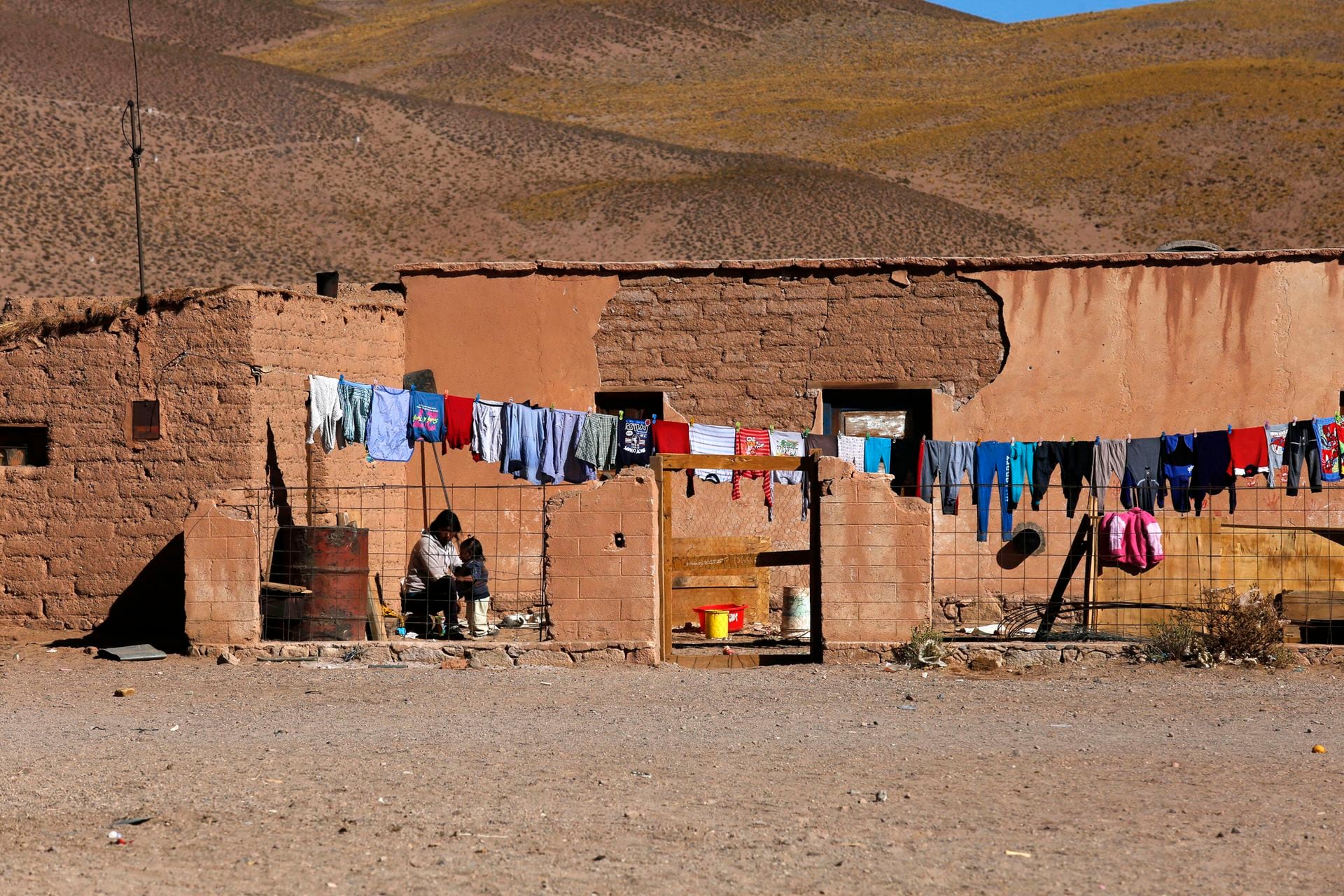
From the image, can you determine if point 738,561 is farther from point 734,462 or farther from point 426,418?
point 426,418

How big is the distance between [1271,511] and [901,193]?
1790 inches

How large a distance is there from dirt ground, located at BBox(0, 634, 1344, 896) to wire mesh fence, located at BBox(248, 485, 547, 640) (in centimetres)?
117

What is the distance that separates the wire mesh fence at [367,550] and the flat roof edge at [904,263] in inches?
92.9

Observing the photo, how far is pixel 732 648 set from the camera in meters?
15.0

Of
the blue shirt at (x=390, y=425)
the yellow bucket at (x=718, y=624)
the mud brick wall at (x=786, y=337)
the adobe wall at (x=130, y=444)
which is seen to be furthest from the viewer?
the mud brick wall at (x=786, y=337)

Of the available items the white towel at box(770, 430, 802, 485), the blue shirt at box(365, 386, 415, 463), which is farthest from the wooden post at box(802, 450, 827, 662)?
the blue shirt at box(365, 386, 415, 463)

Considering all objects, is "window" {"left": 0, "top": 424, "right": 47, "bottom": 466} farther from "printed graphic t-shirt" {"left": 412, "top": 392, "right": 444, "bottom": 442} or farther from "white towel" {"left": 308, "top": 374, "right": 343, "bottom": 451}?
"printed graphic t-shirt" {"left": 412, "top": 392, "right": 444, "bottom": 442}

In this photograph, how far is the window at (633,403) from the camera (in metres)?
17.7

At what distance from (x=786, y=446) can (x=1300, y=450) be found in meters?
4.82

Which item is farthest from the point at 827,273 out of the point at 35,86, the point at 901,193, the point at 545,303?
the point at 35,86

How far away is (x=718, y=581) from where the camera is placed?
55.7 ft

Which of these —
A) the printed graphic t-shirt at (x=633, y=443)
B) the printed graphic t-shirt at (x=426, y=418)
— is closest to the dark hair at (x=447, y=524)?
the printed graphic t-shirt at (x=426, y=418)

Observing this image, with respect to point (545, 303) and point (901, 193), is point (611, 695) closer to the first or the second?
point (545, 303)

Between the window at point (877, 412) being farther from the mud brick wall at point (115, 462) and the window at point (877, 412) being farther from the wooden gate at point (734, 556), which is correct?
the mud brick wall at point (115, 462)
